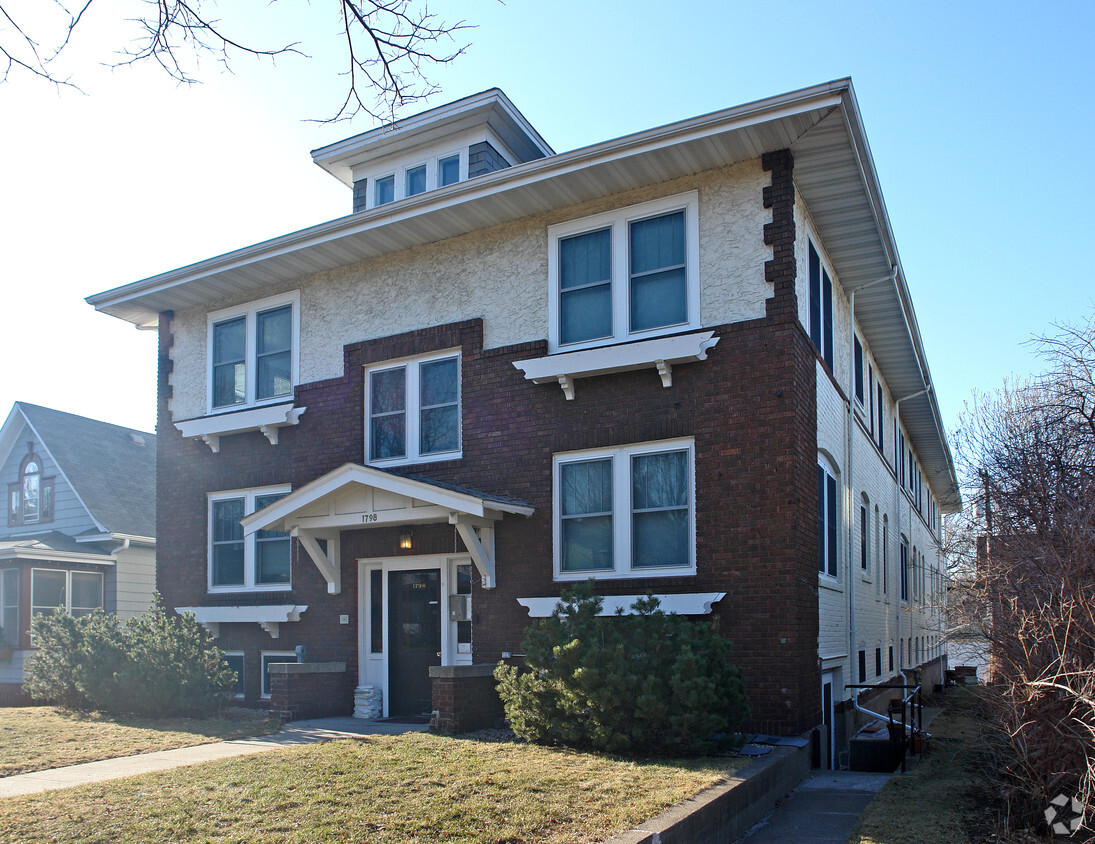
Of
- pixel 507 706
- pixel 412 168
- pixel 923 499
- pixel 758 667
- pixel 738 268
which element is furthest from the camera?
pixel 923 499

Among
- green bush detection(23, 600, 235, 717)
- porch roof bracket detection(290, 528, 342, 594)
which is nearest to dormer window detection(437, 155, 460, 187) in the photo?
porch roof bracket detection(290, 528, 342, 594)

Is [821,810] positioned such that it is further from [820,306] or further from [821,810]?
[820,306]

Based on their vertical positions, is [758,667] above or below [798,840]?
above

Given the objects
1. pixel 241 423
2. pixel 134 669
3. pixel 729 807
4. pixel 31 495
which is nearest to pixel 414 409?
pixel 241 423

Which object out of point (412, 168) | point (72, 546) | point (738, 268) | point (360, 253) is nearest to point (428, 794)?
point (738, 268)

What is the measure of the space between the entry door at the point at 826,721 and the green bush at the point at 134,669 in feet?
25.1

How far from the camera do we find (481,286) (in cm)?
1332

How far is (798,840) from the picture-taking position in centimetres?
750

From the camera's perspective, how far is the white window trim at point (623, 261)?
11.6 meters

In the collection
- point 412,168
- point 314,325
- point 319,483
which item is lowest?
point 319,483

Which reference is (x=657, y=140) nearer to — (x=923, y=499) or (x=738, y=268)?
(x=738, y=268)

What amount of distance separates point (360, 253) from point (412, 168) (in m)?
2.85

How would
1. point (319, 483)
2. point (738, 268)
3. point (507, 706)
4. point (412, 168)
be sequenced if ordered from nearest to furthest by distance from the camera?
point (507, 706) → point (738, 268) → point (319, 483) → point (412, 168)

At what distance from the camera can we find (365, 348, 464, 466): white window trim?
13281mm
